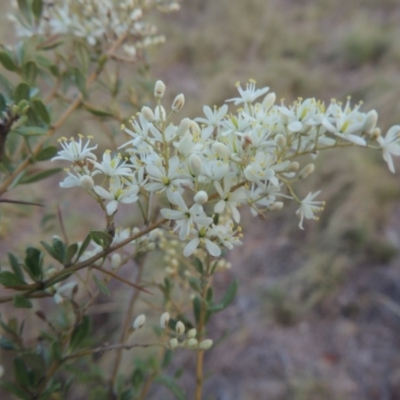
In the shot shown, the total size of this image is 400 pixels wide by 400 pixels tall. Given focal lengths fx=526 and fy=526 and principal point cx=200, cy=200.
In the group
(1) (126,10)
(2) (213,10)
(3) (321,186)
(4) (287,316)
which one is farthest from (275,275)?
(2) (213,10)

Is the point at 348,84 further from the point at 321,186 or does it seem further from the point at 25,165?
the point at 25,165

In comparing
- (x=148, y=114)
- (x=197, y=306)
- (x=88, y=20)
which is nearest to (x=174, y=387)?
A: (x=197, y=306)

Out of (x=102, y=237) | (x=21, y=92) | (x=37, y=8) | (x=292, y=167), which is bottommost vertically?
(x=102, y=237)

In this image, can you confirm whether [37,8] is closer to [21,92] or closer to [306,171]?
[21,92]

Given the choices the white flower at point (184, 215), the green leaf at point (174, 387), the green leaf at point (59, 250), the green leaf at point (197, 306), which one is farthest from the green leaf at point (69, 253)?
the green leaf at point (174, 387)

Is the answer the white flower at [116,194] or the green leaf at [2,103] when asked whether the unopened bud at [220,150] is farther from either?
the green leaf at [2,103]
